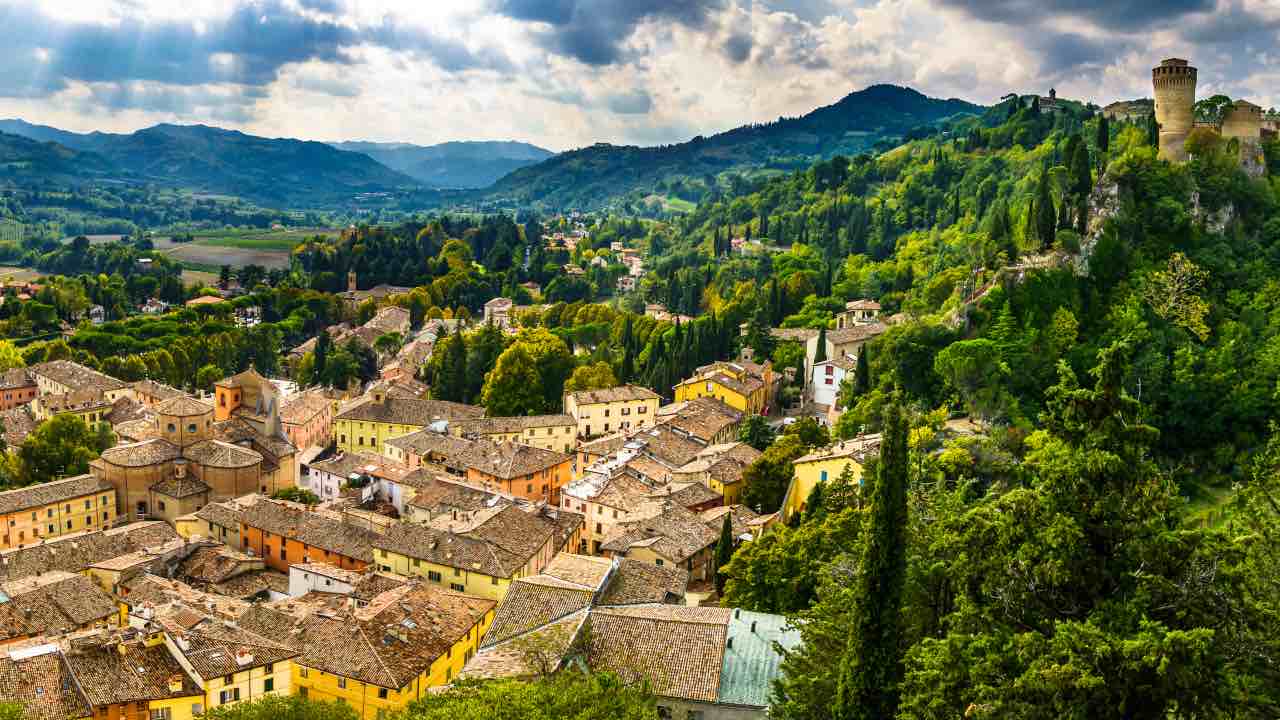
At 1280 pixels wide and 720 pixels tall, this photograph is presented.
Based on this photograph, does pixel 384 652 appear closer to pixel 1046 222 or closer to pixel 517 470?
pixel 517 470

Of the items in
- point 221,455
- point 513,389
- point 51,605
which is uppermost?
point 513,389

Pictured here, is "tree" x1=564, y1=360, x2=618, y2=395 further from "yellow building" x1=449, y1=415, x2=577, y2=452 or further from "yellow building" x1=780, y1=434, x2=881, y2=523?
"yellow building" x1=780, y1=434, x2=881, y2=523

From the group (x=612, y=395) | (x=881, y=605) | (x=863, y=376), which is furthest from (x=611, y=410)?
(x=881, y=605)

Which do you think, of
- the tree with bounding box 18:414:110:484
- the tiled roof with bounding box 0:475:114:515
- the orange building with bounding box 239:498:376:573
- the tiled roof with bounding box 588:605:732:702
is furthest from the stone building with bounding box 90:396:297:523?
the tiled roof with bounding box 588:605:732:702

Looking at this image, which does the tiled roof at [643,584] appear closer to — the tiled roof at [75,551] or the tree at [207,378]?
the tiled roof at [75,551]

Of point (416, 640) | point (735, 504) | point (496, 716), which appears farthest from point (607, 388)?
point (496, 716)

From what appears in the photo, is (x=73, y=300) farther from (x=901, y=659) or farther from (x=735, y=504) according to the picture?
(x=901, y=659)
